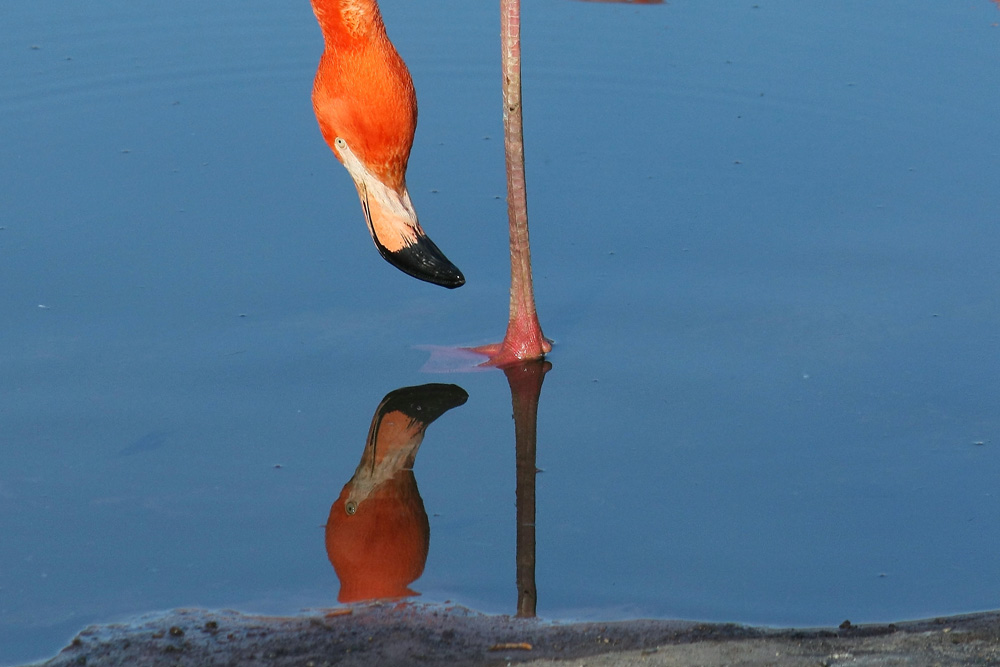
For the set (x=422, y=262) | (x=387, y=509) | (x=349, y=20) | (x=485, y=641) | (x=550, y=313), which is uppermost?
(x=349, y=20)

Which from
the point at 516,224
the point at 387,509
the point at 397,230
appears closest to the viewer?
the point at 387,509

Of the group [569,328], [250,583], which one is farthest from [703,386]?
[250,583]

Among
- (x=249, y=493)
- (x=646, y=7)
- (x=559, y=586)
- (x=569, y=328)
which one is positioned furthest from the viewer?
(x=646, y=7)

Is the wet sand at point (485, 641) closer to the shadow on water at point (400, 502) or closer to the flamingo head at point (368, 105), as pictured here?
the shadow on water at point (400, 502)

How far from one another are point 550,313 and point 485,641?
5.65ft

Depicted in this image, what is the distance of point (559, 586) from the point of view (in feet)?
10.7

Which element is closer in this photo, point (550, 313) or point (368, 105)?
point (368, 105)

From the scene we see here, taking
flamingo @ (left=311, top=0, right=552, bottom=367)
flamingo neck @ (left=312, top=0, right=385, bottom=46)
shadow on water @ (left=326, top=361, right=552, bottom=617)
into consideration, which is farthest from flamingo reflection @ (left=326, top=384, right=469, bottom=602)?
flamingo neck @ (left=312, top=0, right=385, bottom=46)

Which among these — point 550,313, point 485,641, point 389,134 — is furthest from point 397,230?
point 485,641

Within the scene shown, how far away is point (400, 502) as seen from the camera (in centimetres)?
360

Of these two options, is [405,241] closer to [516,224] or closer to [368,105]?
[516,224]

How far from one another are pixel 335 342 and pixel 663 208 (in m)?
1.66

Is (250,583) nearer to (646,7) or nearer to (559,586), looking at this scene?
(559,586)

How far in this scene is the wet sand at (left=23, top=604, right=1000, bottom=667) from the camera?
2836 millimetres
